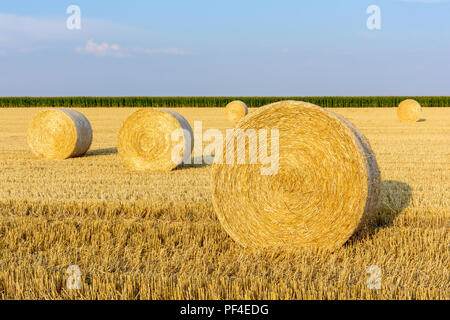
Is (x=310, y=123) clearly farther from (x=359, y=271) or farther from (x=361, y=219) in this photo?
(x=359, y=271)

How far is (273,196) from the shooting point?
5211 mm

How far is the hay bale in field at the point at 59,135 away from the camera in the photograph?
12.3 metres

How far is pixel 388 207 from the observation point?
632cm

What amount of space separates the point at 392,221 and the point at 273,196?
5.70ft

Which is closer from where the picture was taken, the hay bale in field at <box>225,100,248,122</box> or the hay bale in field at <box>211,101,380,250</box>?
the hay bale in field at <box>211,101,380,250</box>

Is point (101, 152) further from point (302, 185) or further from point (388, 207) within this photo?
point (302, 185)

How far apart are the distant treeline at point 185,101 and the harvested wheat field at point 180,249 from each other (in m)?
39.9

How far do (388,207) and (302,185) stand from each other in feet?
6.10

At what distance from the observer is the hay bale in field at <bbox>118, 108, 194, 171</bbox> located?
10148 mm

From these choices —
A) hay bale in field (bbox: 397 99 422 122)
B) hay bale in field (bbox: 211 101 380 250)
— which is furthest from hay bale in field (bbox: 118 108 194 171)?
hay bale in field (bbox: 397 99 422 122)

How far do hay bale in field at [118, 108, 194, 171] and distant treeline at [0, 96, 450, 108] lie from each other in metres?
37.4

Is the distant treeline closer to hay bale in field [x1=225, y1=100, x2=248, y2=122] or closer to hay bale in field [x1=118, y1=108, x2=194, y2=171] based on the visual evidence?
hay bale in field [x1=225, y1=100, x2=248, y2=122]

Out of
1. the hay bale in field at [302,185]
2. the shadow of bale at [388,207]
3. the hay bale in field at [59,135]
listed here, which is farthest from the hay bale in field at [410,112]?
the hay bale in field at [302,185]

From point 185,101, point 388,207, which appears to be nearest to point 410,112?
point 388,207
